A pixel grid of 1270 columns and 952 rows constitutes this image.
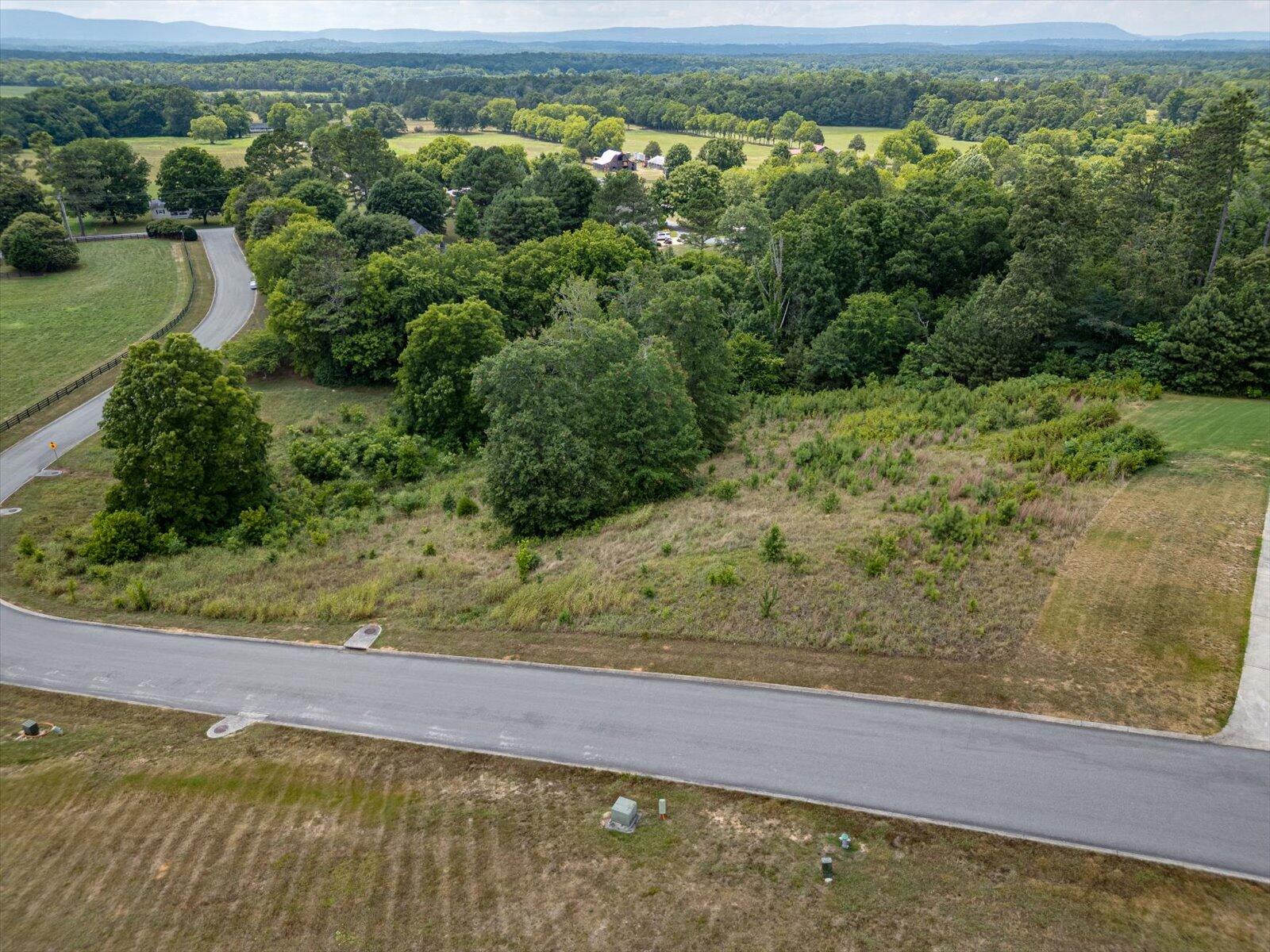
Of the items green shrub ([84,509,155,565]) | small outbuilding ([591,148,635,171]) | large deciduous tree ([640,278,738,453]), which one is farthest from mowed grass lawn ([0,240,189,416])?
small outbuilding ([591,148,635,171])

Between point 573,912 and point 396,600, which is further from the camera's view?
point 396,600

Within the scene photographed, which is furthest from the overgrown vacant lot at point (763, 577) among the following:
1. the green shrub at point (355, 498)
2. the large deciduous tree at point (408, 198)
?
the large deciduous tree at point (408, 198)

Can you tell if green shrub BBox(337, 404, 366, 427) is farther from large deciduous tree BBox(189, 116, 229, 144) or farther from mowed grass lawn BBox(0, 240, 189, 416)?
large deciduous tree BBox(189, 116, 229, 144)

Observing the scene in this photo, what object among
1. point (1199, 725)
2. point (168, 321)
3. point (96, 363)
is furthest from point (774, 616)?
point (168, 321)

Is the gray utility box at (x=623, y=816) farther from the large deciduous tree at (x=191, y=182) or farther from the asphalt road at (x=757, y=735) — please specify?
the large deciduous tree at (x=191, y=182)

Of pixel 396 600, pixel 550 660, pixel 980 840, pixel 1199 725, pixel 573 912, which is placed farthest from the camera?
pixel 396 600

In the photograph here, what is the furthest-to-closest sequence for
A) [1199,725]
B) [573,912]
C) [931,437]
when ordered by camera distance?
[931,437] → [1199,725] → [573,912]

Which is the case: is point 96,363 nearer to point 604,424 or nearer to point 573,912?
point 604,424
